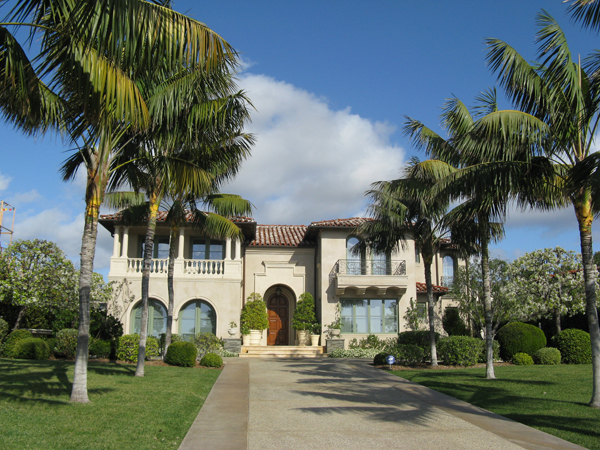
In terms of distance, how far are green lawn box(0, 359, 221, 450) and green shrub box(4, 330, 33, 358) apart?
3040 millimetres

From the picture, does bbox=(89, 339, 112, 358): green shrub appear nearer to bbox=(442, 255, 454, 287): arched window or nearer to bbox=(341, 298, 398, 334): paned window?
bbox=(341, 298, 398, 334): paned window

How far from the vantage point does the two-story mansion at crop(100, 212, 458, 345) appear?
23.0 meters

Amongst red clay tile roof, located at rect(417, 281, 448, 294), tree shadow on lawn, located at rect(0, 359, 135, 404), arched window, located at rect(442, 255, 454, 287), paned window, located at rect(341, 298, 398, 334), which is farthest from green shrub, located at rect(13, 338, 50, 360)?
arched window, located at rect(442, 255, 454, 287)

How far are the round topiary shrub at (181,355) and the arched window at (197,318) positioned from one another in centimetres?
687

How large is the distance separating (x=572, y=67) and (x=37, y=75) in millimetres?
9373

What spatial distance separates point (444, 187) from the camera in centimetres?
1116

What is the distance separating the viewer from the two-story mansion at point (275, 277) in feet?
75.6

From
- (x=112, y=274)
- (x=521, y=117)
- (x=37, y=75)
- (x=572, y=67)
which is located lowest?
(x=112, y=274)

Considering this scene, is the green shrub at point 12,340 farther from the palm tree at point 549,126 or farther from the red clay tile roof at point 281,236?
the palm tree at point 549,126

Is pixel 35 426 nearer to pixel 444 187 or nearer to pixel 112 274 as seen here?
pixel 444 187

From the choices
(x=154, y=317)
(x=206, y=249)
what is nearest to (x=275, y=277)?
(x=206, y=249)

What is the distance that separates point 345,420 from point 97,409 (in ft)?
13.3

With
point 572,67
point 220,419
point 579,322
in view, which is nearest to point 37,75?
point 220,419

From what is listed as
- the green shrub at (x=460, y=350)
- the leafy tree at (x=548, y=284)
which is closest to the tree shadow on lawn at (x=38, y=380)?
the green shrub at (x=460, y=350)
